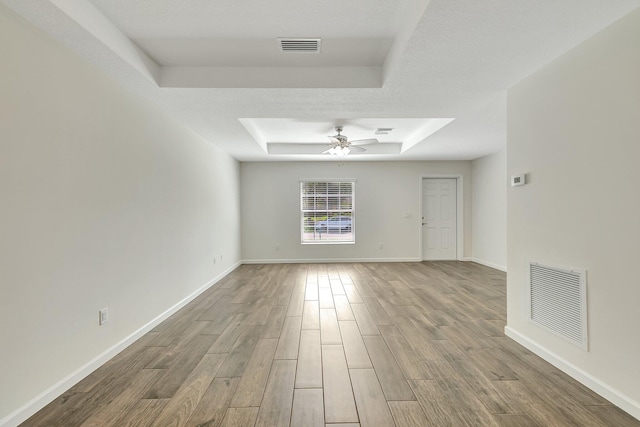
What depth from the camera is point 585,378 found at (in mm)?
2021

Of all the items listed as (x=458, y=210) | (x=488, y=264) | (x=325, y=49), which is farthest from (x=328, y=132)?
(x=488, y=264)

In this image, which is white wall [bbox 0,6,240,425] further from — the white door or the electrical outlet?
the white door

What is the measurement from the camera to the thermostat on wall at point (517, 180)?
8.60 ft

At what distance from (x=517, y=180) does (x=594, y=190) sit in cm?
73

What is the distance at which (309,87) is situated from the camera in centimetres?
271

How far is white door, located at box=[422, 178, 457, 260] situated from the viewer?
7188 millimetres

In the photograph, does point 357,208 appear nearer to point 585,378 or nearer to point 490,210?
point 490,210

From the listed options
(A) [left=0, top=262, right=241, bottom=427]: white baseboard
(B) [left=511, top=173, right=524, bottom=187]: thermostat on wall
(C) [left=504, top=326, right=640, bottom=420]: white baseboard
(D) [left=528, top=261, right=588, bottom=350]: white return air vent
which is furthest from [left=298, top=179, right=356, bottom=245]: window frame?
(D) [left=528, top=261, right=588, bottom=350]: white return air vent

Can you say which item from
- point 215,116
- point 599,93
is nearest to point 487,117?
point 599,93

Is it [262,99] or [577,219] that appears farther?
[262,99]

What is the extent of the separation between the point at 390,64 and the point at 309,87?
0.72m

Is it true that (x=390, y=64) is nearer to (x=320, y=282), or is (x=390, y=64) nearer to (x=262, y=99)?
(x=262, y=99)

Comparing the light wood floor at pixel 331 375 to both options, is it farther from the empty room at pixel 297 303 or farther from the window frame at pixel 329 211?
the window frame at pixel 329 211

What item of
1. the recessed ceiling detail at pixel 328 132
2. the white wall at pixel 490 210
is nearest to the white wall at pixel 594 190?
the recessed ceiling detail at pixel 328 132
